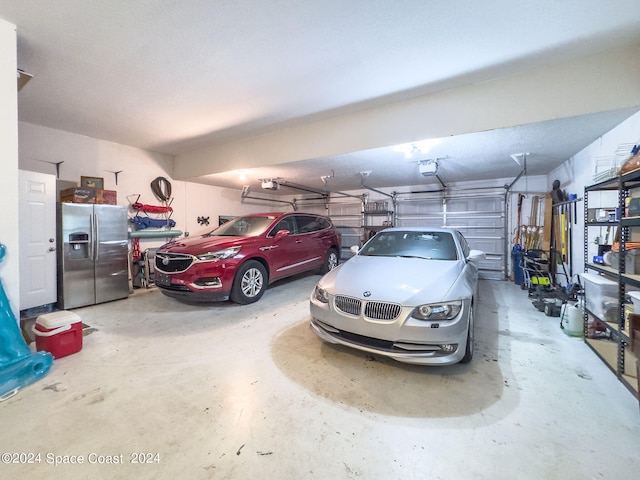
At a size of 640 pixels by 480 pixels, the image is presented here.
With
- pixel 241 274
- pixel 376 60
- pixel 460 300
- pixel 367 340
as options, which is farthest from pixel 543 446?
pixel 241 274

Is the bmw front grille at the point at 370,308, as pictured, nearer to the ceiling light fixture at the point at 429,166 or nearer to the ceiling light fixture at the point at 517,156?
the ceiling light fixture at the point at 429,166

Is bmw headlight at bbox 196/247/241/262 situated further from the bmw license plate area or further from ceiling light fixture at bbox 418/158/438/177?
ceiling light fixture at bbox 418/158/438/177

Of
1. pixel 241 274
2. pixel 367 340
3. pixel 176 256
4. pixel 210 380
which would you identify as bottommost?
pixel 210 380

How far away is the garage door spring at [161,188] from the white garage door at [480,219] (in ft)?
21.8

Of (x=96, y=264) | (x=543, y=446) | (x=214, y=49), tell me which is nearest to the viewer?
(x=543, y=446)

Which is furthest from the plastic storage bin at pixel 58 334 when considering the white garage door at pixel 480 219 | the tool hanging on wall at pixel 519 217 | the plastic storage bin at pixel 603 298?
the tool hanging on wall at pixel 519 217

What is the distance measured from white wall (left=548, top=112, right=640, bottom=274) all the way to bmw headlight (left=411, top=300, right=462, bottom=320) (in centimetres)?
243

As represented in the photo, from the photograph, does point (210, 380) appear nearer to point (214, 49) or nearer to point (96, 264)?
point (214, 49)

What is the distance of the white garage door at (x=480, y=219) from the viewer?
6.22 meters

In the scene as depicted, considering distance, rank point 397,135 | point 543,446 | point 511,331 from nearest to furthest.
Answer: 1. point 543,446
2. point 511,331
3. point 397,135

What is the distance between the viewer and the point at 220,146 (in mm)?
5477

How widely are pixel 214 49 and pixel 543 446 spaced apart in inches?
156

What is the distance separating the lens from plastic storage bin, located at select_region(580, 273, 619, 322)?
7.97ft

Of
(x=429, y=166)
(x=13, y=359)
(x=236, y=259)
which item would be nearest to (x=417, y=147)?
(x=429, y=166)
